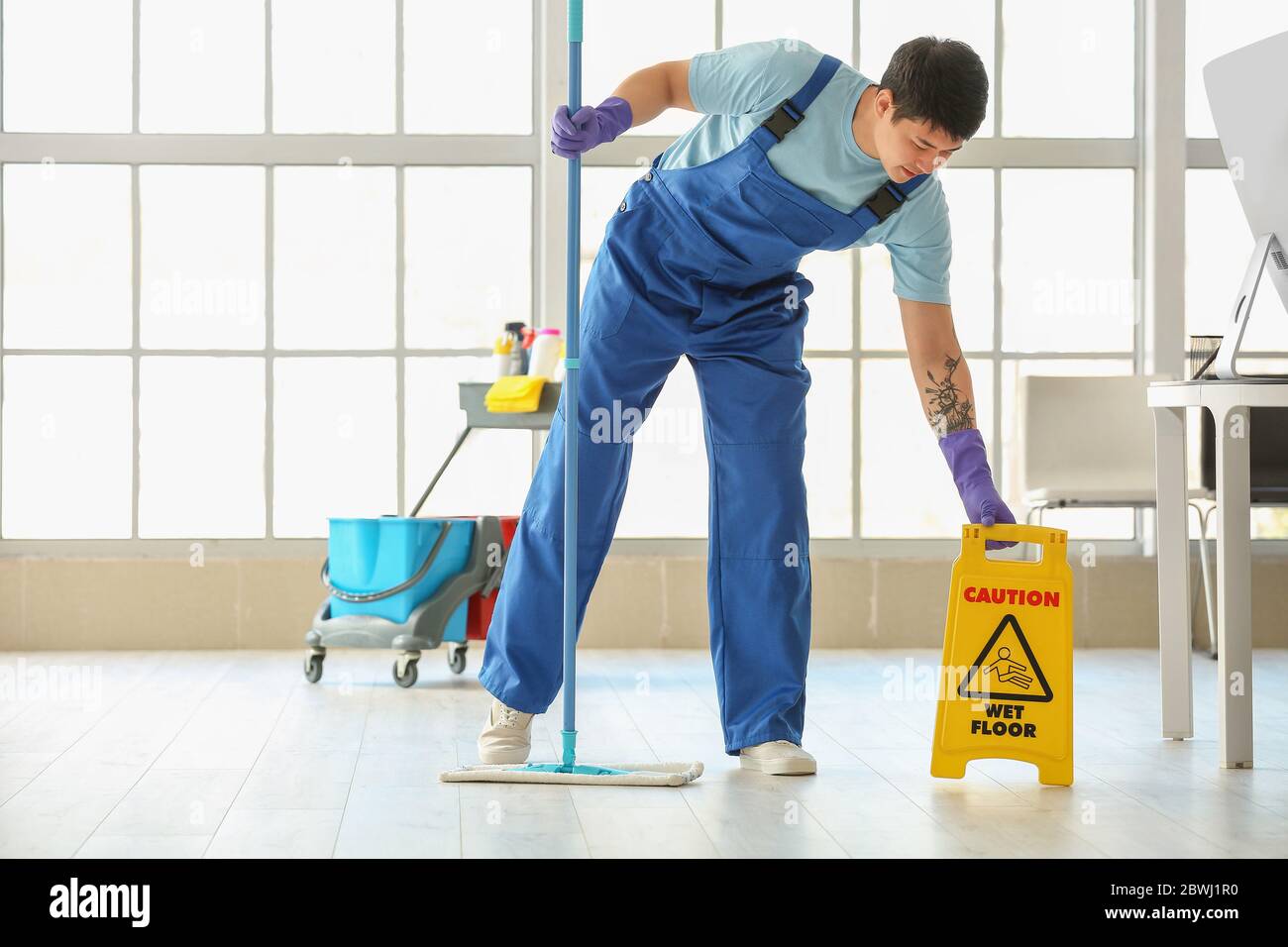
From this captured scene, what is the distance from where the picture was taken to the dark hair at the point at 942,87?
1.91 m

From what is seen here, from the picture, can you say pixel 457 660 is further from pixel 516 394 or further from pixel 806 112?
pixel 806 112

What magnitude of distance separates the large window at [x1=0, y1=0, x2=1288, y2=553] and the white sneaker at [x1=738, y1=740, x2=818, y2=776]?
Answer: 209cm

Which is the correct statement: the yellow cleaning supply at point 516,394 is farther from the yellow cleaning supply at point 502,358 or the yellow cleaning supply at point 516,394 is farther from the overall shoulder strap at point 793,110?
the overall shoulder strap at point 793,110

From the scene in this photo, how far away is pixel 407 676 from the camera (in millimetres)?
3344

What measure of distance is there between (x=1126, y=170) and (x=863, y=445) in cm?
115

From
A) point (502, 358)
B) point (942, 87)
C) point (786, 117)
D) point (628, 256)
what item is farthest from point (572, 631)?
point (502, 358)

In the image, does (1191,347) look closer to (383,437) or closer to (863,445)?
(863,445)

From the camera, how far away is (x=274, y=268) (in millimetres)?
4266

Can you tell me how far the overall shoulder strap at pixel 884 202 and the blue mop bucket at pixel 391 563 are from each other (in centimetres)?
165

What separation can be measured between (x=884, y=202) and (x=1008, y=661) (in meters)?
0.69

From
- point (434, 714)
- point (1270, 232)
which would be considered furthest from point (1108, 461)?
point (434, 714)

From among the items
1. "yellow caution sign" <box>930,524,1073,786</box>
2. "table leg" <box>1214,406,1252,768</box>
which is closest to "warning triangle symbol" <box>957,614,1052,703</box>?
"yellow caution sign" <box>930,524,1073,786</box>
